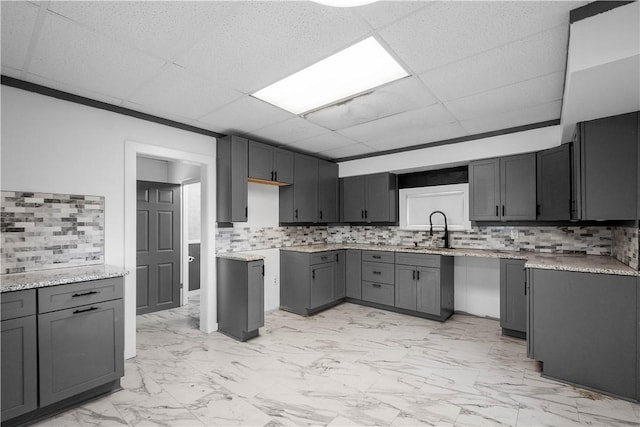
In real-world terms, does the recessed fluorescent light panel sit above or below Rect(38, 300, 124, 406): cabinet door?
above

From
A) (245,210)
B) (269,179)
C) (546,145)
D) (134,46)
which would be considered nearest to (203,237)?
(245,210)

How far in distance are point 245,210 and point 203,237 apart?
620 mm

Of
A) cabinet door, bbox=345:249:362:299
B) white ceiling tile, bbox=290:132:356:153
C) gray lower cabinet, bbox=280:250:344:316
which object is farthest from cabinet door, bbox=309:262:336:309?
white ceiling tile, bbox=290:132:356:153

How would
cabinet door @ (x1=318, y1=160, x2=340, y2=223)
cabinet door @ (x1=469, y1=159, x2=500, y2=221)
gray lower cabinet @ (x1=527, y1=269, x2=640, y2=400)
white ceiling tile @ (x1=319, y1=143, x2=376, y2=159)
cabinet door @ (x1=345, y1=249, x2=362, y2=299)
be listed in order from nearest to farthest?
gray lower cabinet @ (x1=527, y1=269, x2=640, y2=400) < cabinet door @ (x1=469, y1=159, x2=500, y2=221) < white ceiling tile @ (x1=319, y1=143, x2=376, y2=159) < cabinet door @ (x1=345, y1=249, x2=362, y2=299) < cabinet door @ (x1=318, y1=160, x2=340, y2=223)

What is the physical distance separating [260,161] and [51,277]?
2535mm

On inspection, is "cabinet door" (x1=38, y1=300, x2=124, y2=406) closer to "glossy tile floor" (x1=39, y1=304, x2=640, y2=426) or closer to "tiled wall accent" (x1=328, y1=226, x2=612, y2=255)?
"glossy tile floor" (x1=39, y1=304, x2=640, y2=426)

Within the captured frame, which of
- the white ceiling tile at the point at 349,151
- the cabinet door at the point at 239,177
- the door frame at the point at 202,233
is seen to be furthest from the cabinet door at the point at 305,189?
the door frame at the point at 202,233

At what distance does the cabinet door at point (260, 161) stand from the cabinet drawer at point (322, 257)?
1.30 metres

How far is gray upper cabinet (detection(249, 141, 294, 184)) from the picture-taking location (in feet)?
13.2

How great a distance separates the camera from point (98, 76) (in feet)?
7.87

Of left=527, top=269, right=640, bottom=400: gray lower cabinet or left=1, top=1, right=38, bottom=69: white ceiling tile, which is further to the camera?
left=527, top=269, right=640, bottom=400: gray lower cabinet

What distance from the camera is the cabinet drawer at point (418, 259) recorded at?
405 centimetres

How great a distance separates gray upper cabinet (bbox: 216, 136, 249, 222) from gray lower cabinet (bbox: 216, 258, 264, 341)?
1.93ft

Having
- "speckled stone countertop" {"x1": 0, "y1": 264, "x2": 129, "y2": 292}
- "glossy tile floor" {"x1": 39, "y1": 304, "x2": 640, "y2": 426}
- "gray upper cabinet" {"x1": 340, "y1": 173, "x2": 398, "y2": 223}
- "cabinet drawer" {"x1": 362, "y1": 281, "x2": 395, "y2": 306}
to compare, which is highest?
"gray upper cabinet" {"x1": 340, "y1": 173, "x2": 398, "y2": 223}
